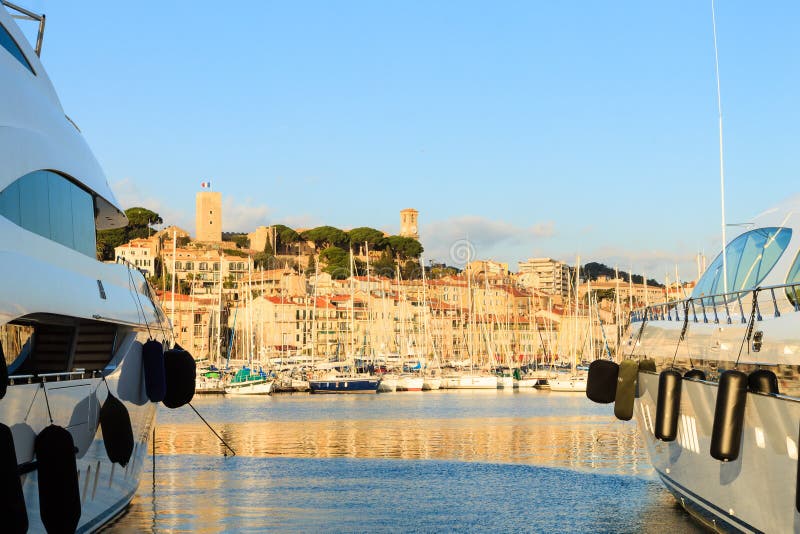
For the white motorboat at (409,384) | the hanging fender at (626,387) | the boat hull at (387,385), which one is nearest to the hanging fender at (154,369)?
the hanging fender at (626,387)

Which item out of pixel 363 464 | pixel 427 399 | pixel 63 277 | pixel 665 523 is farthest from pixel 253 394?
pixel 63 277

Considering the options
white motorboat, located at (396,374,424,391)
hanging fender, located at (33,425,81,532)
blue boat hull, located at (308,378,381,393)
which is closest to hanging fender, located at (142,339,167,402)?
hanging fender, located at (33,425,81,532)

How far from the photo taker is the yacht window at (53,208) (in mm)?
10766

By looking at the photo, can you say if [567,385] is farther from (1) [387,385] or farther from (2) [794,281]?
(2) [794,281]

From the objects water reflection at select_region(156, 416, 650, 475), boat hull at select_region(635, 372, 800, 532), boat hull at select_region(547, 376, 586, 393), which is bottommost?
water reflection at select_region(156, 416, 650, 475)

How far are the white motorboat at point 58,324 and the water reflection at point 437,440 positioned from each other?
14792 millimetres

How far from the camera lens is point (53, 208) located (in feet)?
39.5

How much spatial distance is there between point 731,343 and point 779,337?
1250 millimetres

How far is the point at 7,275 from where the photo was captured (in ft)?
31.3

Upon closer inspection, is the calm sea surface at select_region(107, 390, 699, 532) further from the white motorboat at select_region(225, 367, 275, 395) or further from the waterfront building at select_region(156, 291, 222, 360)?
the waterfront building at select_region(156, 291, 222, 360)

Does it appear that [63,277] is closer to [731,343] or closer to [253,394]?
[731,343]

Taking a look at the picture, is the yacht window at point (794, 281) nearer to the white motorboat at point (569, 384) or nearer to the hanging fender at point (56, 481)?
the hanging fender at point (56, 481)

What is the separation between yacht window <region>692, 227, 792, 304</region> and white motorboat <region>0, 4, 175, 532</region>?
8342 mm

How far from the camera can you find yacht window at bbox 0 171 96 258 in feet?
35.3
